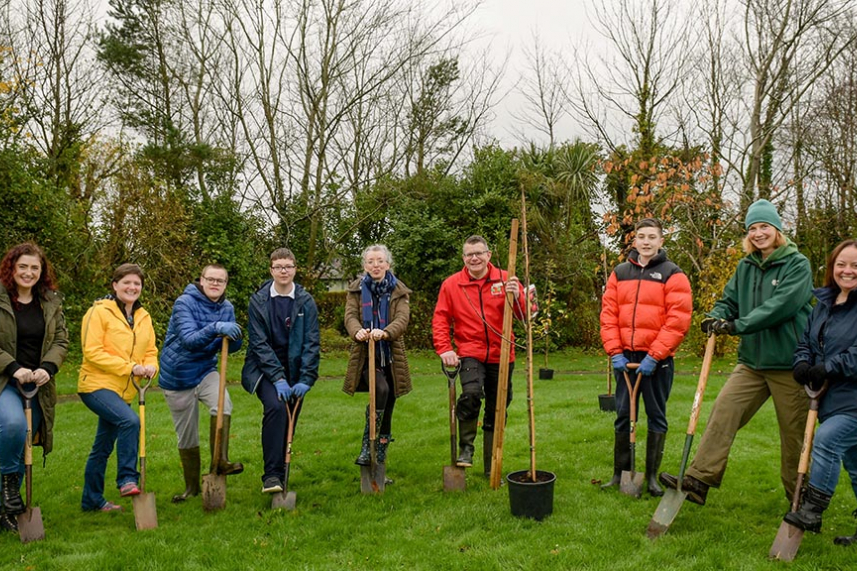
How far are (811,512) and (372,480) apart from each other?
3.05 m

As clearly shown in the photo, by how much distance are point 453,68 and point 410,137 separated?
106 inches

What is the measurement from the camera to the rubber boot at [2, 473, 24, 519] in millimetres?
4180

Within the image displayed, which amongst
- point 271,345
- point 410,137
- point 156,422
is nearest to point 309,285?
point 410,137

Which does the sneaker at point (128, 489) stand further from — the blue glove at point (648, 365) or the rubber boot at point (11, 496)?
the blue glove at point (648, 365)

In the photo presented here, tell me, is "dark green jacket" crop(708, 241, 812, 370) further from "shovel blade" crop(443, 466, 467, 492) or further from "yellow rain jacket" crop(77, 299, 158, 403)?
"yellow rain jacket" crop(77, 299, 158, 403)

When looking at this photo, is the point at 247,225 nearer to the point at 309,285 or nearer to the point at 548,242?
the point at 309,285

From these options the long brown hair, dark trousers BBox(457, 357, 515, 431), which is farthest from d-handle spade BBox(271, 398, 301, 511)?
the long brown hair

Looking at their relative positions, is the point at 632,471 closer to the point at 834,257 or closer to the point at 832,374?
the point at 832,374

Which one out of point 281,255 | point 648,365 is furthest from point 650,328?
point 281,255

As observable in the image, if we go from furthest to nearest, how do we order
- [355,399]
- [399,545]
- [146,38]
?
[146,38] < [355,399] < [399,545]

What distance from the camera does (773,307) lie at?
13.0ft

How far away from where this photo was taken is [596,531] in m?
4.10

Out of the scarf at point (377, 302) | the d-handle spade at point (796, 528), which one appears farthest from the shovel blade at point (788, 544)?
the scarf at point (377, 302)

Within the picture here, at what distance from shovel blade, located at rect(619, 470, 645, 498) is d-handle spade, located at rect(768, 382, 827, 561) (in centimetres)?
112
